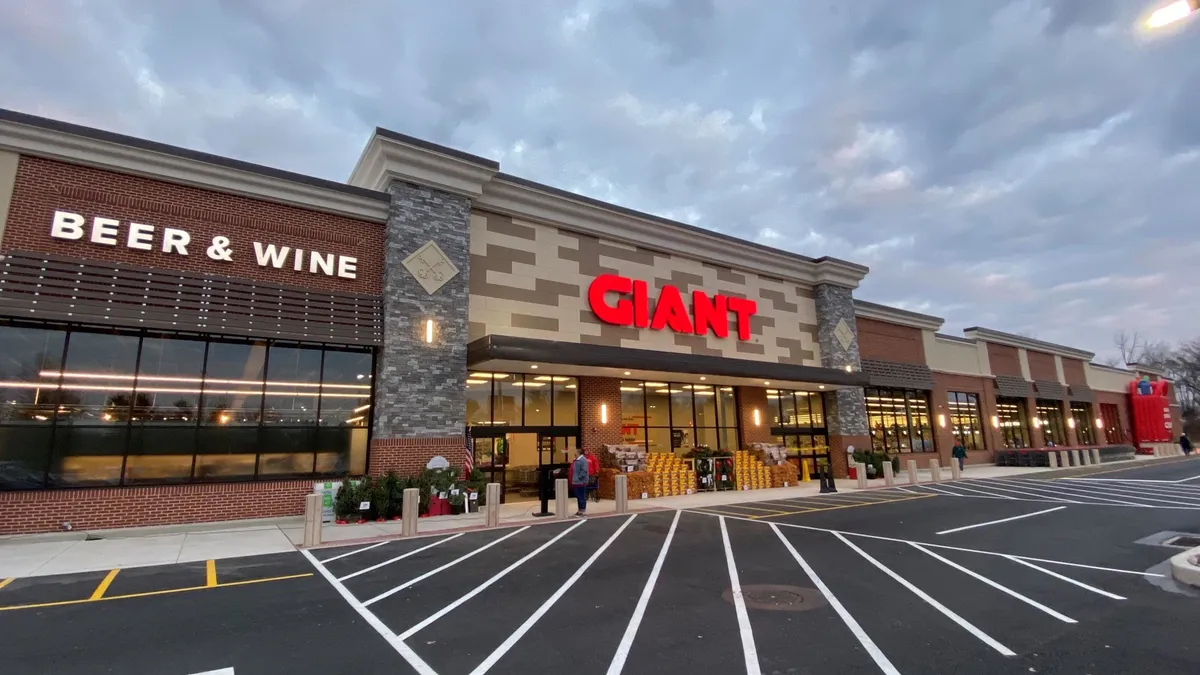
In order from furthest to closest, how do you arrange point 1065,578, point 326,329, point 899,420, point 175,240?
point 899,420
point 326,329
point 175,240
point 1065,578

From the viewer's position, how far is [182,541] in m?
11.4

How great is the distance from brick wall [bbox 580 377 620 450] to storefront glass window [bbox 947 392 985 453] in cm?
2323

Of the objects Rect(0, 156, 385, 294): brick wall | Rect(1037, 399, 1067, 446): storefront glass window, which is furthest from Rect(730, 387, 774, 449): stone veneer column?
Rect(1037, 399, 1067, 446): storefront glass window

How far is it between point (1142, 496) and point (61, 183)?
31382 mm

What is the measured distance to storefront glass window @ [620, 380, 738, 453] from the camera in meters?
21.3

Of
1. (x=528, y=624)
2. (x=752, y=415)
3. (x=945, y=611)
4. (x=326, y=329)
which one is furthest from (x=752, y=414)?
(x=528, y=624)

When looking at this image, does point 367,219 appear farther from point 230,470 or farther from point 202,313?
point 230,470

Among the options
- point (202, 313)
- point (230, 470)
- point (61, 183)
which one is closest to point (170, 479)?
point (230, 470)

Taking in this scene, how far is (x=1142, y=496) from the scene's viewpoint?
17.1 m

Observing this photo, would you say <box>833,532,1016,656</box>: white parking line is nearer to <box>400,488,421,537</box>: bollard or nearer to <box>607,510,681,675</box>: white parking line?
<box>607,510,681,675</box>: white parking line

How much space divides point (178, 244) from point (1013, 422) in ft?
150

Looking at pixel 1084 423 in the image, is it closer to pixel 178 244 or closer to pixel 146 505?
pixel 146 505

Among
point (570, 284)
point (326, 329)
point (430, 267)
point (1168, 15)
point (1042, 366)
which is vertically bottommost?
point (326, 329)

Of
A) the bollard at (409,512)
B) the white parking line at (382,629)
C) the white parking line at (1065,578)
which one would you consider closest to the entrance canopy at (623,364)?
the bollard at (409,512)
